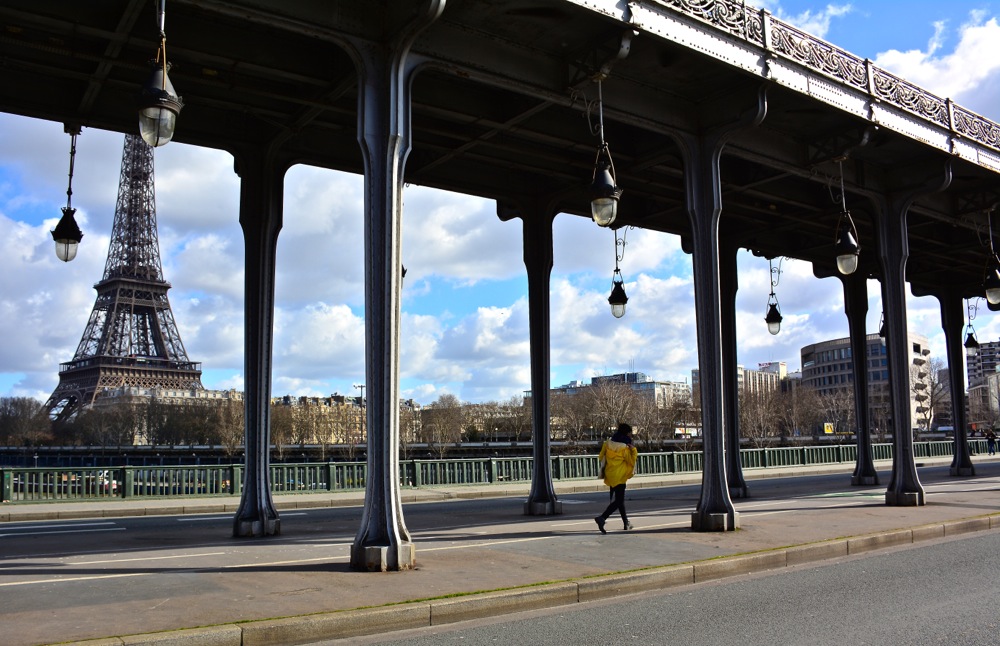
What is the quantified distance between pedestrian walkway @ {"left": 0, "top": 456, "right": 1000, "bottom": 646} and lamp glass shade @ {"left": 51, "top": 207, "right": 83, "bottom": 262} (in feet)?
14.7

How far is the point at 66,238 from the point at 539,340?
882cm

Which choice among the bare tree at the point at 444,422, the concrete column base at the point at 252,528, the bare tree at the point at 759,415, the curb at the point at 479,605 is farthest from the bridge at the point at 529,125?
the bare tree at the point at 444,422

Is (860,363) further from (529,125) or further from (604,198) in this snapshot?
(604,198)

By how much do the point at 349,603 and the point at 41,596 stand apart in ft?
10.2

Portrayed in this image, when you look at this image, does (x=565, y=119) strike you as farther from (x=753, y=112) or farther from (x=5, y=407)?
(x=5, y=407)

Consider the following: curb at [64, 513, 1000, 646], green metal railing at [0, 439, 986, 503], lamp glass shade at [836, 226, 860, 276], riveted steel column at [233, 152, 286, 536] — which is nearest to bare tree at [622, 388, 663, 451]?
green metal railing at [0, 439, 986, 503]

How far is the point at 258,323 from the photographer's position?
1387cm

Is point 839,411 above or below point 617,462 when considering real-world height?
below

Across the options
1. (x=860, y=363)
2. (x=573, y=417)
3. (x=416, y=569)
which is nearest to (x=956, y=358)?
(x=860, y=363)

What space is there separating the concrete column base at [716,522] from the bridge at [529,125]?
0.03 m

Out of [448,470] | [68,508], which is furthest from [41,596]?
[448,470]

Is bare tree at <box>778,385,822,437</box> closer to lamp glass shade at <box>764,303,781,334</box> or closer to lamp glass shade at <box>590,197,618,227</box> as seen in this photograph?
lamp glass shade at <box>764,303,781,334</box>

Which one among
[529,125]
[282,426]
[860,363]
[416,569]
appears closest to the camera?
[416,569]

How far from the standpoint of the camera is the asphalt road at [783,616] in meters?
6.98
